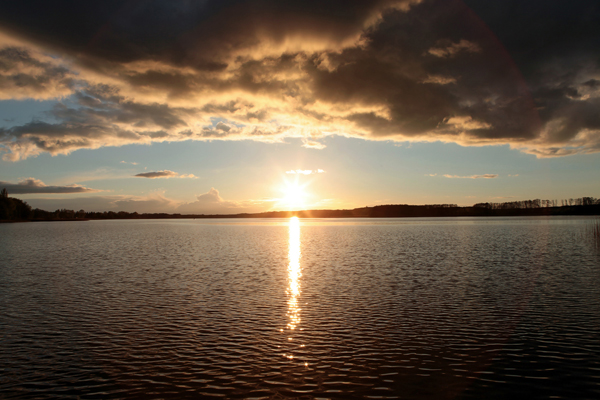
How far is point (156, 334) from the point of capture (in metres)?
18.8

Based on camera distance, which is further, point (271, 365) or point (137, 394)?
point (271, 365)

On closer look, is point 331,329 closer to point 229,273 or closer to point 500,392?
point 500,392

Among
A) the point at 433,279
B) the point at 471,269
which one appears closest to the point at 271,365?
the point at 433,279

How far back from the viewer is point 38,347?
16.9m

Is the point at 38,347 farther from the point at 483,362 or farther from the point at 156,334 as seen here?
the point at 483,362

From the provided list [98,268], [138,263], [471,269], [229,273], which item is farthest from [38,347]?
[471,269]

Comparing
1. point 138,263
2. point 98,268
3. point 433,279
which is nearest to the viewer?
point 433,279

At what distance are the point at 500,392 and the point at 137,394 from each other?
12561mm

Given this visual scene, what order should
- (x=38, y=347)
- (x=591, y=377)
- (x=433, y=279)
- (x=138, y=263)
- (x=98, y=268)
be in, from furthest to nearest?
(x=138, y=263), (x=98, y=268), (x=433, y=279), (x=38, y=347), (x=591, y=377)

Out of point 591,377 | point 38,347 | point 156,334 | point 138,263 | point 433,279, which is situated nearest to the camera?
point 591,377

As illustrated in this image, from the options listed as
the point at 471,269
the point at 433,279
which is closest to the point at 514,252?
the point at 471,269

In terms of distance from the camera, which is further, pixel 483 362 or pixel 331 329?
pixel 331 329

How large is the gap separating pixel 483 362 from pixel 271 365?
345 inches

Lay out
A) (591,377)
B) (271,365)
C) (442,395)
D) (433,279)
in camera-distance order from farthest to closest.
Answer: (433,279), (271,365), (591,377), (442,395)
